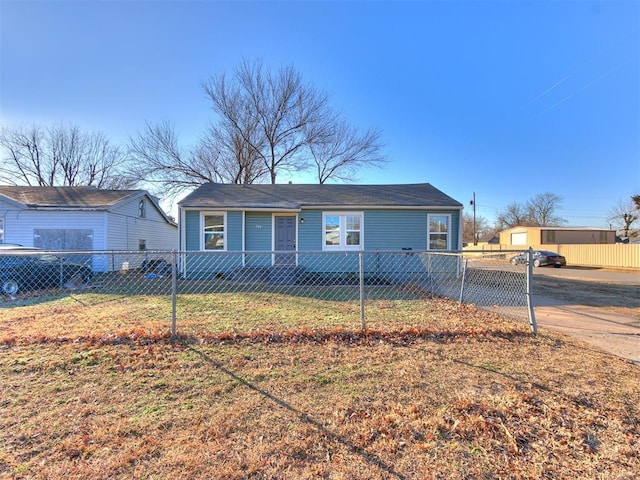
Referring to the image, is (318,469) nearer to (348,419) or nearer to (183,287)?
(348,419)

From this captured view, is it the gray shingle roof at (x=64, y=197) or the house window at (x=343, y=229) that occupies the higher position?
the gray shingle roof at (x=64, y=197)

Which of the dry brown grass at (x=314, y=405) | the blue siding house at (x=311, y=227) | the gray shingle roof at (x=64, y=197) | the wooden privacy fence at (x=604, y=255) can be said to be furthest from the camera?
the wooden privacy fence at (x=604, y=255)

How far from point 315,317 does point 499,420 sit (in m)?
3.60

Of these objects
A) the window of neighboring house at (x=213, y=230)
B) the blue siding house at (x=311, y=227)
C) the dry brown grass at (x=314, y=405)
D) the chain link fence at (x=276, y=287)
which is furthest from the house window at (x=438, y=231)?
the window of neighboring house at (x=213, y=230)

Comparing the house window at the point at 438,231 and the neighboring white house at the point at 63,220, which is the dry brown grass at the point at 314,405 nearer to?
the house window at the point at 438,231

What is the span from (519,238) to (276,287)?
3999 centimetres

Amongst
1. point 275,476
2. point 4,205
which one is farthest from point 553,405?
point 4,205

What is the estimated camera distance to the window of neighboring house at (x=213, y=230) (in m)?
11.5

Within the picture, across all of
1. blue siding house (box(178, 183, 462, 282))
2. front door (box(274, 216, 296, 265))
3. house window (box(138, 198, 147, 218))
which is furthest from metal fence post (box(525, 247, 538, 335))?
house window (box(138, 198, 147, 218))

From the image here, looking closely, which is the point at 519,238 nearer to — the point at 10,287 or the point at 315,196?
the point at 315,196

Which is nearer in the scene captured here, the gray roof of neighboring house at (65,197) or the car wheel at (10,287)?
the car wheel at (10,287)

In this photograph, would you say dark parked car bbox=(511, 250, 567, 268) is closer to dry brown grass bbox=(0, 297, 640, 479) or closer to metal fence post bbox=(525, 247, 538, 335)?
metal fence post bbox=(525, 247, 538, 335)

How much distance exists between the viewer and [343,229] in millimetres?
12047

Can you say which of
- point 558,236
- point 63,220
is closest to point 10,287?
point 63,220
